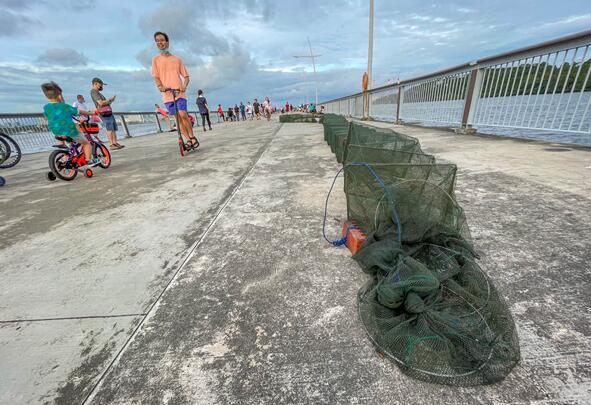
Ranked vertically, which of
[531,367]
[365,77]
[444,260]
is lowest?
[531,367]

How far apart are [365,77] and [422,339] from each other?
1472 cm

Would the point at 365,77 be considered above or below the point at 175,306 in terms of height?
above

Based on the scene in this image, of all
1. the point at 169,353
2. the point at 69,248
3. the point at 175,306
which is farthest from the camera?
the point at 69,248

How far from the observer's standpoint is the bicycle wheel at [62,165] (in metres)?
4.39

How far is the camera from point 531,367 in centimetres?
114

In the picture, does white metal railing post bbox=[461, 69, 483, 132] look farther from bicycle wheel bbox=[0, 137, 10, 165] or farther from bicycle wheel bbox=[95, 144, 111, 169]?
bicycle wheel bbox=[0, 137, 10, 165]

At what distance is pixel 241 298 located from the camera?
5.32 ft

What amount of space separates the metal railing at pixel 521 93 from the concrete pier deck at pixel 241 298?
2.42 meters

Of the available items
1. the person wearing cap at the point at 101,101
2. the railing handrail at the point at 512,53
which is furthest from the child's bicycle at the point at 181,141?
the railing handrail at the point at 512,53

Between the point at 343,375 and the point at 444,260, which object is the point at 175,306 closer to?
the point at 343,375

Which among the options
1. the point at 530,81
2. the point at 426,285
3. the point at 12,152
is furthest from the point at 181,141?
the point at 530,81

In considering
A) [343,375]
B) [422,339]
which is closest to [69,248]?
[343,375]

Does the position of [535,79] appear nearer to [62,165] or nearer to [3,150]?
[62,165]

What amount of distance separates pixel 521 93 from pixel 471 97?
121cm
